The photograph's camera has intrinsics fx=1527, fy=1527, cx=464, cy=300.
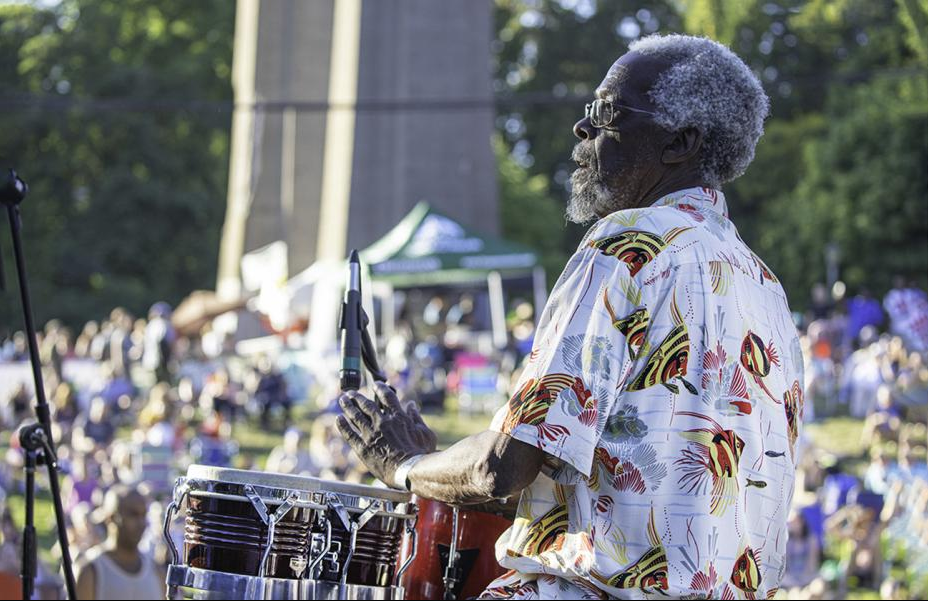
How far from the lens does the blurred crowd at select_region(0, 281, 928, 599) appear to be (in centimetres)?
1262

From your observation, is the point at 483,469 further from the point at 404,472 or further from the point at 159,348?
the point at 159,348

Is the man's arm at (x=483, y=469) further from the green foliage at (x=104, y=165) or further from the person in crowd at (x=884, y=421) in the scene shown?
Result: the green foliage at (x=104, y=165)

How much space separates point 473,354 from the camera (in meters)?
23.7

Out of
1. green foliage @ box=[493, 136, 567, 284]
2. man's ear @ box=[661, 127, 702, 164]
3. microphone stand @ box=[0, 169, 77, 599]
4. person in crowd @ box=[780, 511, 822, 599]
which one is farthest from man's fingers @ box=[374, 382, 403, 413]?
green foliage @ box=[493, 136, 567, 284]

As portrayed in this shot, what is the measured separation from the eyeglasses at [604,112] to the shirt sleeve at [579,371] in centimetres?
46

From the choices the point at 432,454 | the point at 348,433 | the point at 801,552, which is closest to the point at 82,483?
the point at 801,552

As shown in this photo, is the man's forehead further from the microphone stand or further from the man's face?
the microphone stand

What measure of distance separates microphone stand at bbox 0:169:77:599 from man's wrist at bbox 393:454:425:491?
1.61m

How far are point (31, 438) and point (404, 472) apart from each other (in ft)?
6.03

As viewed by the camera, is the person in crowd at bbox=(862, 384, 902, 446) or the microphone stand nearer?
the microphone stand

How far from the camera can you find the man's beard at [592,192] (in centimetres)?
355

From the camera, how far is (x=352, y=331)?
425 centimetres

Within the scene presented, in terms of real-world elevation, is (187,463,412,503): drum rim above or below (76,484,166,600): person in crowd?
above

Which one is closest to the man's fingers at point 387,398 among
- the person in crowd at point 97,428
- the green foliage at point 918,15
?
the green foliage at point 918,15
